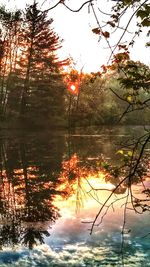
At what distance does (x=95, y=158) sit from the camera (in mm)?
21656

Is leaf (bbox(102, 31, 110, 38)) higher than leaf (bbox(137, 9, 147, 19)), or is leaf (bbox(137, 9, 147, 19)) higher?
leaf (bbox(137, 9, 147, 19))

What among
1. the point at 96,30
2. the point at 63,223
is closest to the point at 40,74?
the point at 63,223

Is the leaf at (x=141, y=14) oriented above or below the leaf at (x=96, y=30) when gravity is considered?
above

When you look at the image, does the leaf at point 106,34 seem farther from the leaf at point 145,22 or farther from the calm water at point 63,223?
the calm water at point 63,223

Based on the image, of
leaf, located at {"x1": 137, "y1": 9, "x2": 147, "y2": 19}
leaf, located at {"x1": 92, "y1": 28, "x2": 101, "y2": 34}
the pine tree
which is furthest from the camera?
the pine tree

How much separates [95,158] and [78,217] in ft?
37.5

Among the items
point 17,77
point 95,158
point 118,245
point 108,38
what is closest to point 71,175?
point 95,158

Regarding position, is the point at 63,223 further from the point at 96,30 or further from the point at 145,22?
the point at 145,22

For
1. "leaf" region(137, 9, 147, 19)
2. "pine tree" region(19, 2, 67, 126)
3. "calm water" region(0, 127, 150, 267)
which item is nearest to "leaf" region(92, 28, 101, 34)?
"leaf" region(137, 9, 147, 19)

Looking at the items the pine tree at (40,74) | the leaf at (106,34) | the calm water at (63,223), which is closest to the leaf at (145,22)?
the leaf at (106,34)

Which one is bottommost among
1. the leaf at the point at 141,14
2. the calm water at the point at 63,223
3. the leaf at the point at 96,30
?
the calm water at the point at 63,223

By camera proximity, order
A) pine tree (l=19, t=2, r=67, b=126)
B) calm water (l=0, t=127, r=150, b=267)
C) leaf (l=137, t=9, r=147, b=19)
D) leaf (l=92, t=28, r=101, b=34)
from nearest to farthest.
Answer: leaf (l=137, t=9, r=147, b=19)
leaf (l=92, t=28, r=101, b=34)
calm water (l=0, t=127, r=150, b=267)
pine tree (l=19, t=2, r=67, b=126)

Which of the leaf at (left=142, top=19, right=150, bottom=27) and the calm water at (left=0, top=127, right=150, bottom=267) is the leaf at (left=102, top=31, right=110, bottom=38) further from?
the calm water at (left=0, top=127, right=150, bottom=267)

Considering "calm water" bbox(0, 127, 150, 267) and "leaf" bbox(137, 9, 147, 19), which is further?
"calm water" bbox(0, 127, 150, 267)
